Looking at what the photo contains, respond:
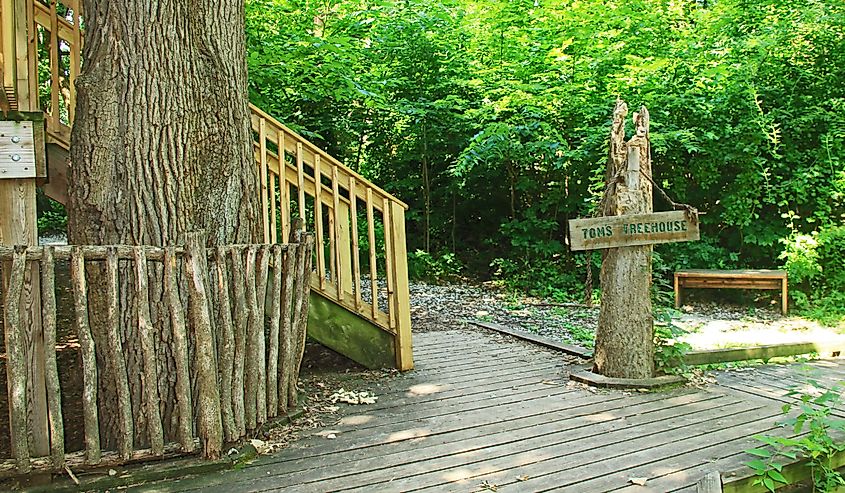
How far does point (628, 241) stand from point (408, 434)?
2.05 m

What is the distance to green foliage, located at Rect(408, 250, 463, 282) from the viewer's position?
1046 cm

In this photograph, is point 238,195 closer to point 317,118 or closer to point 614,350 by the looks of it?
point 614,350

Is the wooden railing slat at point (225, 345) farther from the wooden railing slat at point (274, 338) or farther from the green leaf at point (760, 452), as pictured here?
the green leaf at point (760, 452)

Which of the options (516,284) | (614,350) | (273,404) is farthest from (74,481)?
(516,284)

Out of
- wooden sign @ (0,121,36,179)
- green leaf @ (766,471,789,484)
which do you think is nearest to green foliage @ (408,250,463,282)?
Answer: wooden sign @ (0,121,36,179)

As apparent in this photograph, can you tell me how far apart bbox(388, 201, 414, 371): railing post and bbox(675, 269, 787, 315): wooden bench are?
5071 mm

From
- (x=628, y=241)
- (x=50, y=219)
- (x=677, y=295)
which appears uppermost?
(x=50, y=219)

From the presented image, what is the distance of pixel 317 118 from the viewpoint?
10.5m

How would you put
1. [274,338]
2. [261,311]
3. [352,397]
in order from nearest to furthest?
1. [261,311]
2. [274,338]
3. [352,397]

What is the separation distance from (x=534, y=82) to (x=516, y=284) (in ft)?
9.76

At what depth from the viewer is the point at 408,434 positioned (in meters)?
3.64

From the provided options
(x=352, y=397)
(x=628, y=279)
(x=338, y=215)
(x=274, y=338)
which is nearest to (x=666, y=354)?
(x=628, y=279)

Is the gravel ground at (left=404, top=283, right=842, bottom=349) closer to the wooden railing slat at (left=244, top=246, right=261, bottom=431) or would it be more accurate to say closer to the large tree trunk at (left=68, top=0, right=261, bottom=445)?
the wooden railing slat at (left=244, top=246, right=261, bottom=431)

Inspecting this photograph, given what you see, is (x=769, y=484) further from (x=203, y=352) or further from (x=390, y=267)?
(x=390, y=267)
